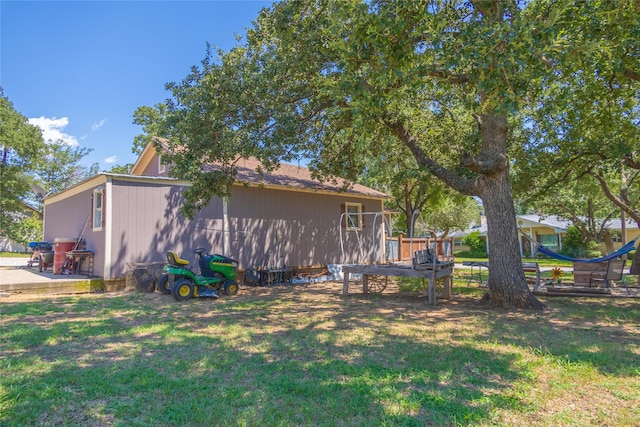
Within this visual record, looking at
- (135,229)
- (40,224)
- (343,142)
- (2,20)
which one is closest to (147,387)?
(135,229)

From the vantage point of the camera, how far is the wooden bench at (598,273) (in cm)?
834

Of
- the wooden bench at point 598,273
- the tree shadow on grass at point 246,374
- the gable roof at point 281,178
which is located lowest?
the tree shadow on grass at point 246,374

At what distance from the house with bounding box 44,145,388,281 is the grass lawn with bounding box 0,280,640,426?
2.91 meters

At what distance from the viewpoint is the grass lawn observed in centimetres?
272

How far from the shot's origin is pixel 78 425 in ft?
8.39

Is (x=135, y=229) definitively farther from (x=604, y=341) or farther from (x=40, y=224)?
(x=40, y=224)

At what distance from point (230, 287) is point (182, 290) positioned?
126 cm

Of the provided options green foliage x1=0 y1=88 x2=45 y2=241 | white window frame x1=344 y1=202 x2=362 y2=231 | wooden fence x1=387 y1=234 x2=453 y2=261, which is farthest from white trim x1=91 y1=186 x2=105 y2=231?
green foliage x1=0 y1=88 x2=45 y2=241

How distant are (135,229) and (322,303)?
518 cm

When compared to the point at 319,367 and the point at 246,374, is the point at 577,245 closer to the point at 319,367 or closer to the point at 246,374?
the point at 319,367

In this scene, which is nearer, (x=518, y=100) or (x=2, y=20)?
(x=518, y=100)

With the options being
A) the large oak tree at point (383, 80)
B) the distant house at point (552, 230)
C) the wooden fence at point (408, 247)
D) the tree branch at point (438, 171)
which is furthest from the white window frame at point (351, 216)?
the distant house at point (552, 230)

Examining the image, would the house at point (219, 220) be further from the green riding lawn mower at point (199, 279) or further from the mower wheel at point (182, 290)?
the mower wheel at point (182, 290)

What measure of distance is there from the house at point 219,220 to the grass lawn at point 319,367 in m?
2.91
